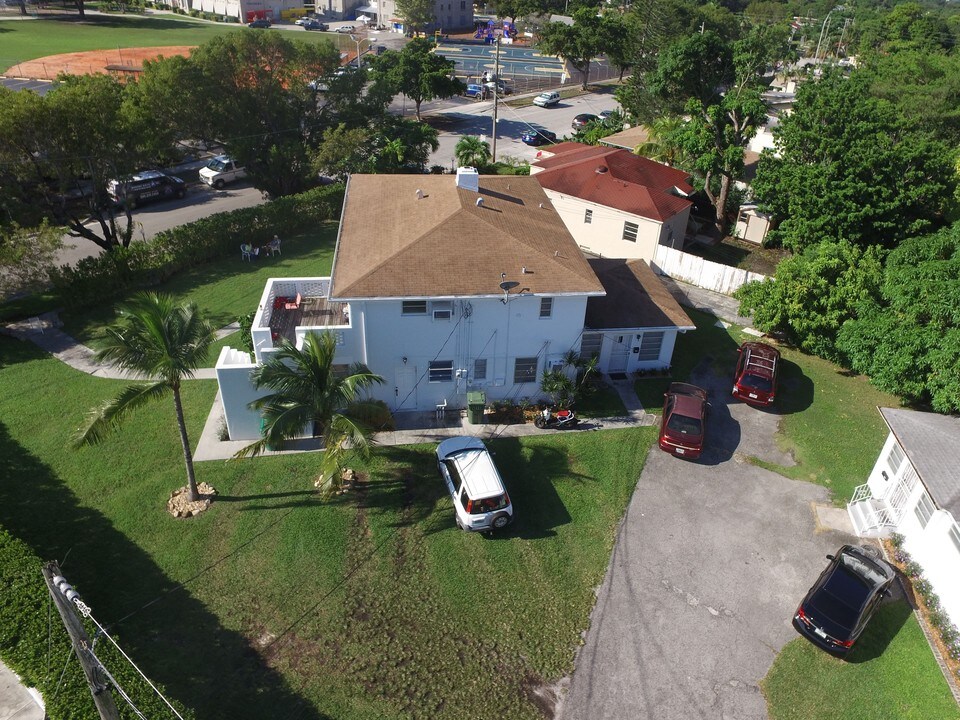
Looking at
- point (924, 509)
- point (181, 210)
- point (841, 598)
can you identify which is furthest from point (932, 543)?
point (181, 210)

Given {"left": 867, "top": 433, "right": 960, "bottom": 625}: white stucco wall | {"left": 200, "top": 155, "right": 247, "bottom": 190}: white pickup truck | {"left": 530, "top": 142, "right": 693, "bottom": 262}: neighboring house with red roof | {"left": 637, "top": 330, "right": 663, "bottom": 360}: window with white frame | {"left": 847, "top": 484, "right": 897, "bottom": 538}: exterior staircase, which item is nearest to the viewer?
{"left": 867, "top": 433, "right": 960, "bottom": 625}: white stucco wall

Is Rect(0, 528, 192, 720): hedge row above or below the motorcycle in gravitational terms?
above

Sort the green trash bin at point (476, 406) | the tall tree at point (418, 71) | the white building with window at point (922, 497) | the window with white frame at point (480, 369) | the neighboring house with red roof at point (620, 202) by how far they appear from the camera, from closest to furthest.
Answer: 1. the white building with window at point (922, 497)
2. the green trash bin at point (476, 406)
3. the window with white frame at point (480, 369)
4. the neighboring house with red roof at point (620, 202)
5. the tall tree at point (418, 71)

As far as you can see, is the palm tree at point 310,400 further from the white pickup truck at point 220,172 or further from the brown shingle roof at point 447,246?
the white pickup truck at point 220,172

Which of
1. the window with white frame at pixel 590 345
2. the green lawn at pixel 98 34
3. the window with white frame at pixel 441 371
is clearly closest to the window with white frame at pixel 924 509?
the window with white frame at pixel 590 345

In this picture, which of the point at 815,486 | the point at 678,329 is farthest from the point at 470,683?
the point at 678,329

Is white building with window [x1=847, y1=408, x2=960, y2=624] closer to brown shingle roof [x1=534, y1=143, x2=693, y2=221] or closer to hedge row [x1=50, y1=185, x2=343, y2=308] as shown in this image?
brown shingle roof [x1=534, y1=143, x2=693, y2=221]

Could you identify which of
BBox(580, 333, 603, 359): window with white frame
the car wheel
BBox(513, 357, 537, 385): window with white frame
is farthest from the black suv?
the car wheel
